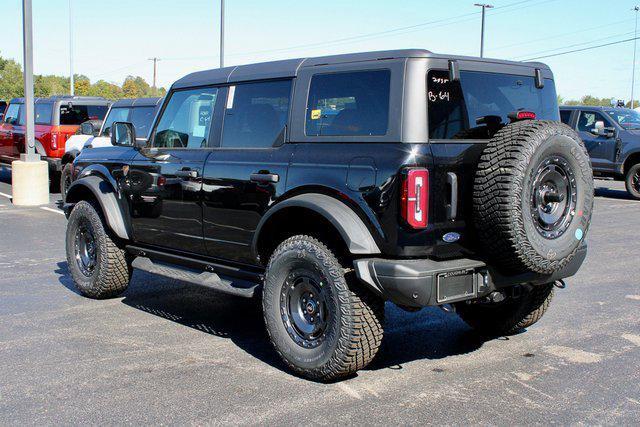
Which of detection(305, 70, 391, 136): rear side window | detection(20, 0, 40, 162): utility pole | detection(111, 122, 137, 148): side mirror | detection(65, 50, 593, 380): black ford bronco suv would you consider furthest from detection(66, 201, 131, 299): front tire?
detection(20, 0, 40, 162): utility pole

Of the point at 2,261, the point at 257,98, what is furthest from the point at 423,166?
the point at 2,261

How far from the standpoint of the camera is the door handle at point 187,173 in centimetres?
574

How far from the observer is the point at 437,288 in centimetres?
432

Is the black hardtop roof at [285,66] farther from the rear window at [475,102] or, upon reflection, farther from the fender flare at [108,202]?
the fender flare at [108,202]

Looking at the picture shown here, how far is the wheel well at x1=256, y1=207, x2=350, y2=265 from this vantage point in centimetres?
471

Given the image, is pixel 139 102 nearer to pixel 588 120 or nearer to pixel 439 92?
pixel 439 92

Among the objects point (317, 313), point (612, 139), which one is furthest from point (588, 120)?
point (317, 313)

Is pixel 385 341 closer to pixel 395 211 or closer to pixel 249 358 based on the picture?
pixel 249 358

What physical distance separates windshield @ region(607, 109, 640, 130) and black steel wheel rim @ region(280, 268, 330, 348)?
14119 millimetres

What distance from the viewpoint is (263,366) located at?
501 cm

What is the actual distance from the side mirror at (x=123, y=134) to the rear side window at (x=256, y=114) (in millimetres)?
1138

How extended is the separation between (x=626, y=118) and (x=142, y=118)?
10.9 metres

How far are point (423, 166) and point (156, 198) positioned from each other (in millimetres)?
2666

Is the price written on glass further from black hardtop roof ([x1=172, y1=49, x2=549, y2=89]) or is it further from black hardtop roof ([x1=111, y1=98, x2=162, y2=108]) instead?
black hardtop roof ([x1=111, y1=98, x2=162, y2=108])
